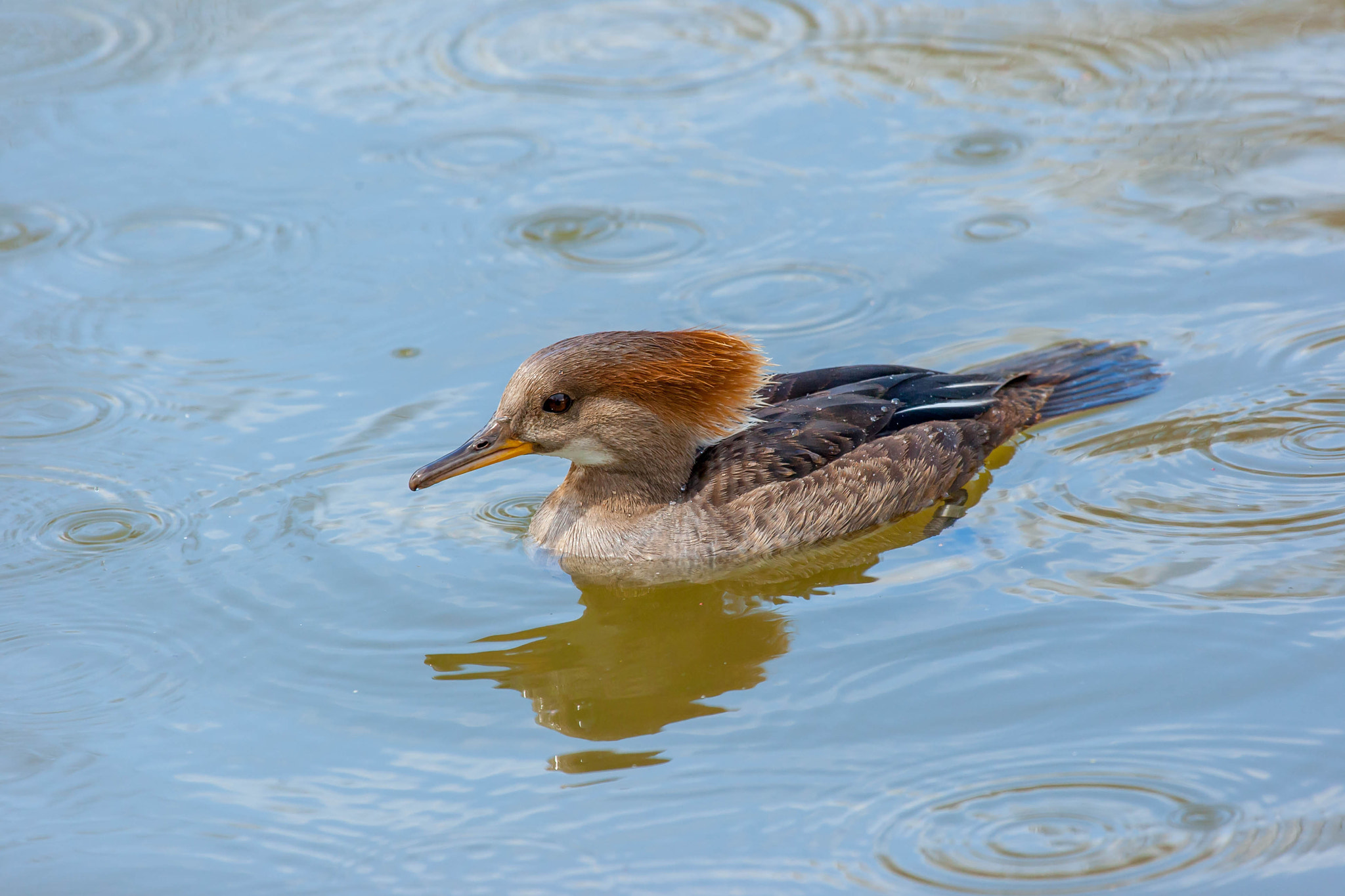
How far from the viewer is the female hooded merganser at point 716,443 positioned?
742cm

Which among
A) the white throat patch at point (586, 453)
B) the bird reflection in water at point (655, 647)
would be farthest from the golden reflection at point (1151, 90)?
the white throat patch at point (586, 453)

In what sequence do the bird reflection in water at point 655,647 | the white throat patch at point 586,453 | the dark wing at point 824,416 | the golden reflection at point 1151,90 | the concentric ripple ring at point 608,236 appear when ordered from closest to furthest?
the bird reflection in water at point 655,647, the white throat patch at point 586,453, the dark wing at point 824,416, the concentric ripple ring at point 608,236, the golden reflection at point 1151,90

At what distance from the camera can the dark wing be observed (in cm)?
770

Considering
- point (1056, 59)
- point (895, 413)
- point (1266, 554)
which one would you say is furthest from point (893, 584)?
point (1056, 59)

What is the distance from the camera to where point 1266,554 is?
6.91 meters

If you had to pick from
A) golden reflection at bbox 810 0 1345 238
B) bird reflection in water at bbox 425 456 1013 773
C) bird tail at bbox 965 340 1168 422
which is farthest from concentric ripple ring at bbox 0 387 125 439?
golden reflection at bbox 810 0 1345 238

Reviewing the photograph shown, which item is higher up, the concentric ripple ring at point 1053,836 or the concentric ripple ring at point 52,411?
the concentric ripple ring at point 52,411

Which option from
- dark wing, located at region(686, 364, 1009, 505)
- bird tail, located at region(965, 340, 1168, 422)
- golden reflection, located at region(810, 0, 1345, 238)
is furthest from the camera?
golden reflection, located at region(810, 0, 1345, 238)

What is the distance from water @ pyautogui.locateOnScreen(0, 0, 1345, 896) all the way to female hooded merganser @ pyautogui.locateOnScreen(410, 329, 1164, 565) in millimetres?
258

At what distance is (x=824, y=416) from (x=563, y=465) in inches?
65.5

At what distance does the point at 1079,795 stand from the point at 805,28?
847 centimetres

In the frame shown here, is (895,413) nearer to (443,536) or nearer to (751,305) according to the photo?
(751,305)

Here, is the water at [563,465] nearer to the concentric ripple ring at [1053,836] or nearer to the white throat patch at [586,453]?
the concentric ripple ring at [1053,836]

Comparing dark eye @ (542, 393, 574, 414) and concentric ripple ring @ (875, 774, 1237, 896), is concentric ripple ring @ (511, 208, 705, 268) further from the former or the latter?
concentric ripple ring @ (875, 774, 1237, 896)
